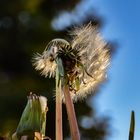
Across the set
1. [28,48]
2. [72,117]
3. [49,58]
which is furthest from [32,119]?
[28,48]

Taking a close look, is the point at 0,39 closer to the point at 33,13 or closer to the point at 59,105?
the point at 33,13

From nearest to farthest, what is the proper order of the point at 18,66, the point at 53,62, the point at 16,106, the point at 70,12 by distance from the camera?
the point at 53,62 < the point at 16,106 < the point at 18,66 < the point at 70,12

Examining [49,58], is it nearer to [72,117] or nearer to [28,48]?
[72,117]

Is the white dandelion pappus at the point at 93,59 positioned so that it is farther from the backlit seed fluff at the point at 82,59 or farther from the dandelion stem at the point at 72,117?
the dandelion stem at the point at 72,117

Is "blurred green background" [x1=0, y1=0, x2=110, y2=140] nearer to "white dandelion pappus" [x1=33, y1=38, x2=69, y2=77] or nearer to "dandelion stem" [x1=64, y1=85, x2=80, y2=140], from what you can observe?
"white dandelion pappus" [x1=33, y1=38, x2=69, y2=77]

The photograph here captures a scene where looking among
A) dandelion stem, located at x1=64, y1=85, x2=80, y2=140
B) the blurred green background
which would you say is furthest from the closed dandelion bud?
the blurred green background

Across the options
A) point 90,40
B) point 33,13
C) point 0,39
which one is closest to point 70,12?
point 33,13
